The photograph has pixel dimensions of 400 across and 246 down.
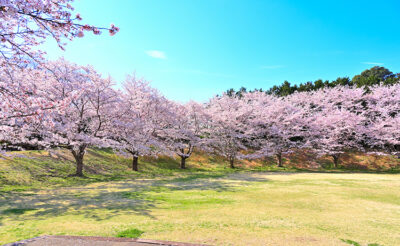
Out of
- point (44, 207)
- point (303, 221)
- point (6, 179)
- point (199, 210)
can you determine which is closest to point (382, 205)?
point (303, 221)

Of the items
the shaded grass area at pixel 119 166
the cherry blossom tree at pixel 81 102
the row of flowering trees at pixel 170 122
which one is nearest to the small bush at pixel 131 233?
the row of flowering trees at pixel 170 122

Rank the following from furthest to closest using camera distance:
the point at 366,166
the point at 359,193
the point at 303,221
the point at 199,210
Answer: the point at 366,166
the point at 359,193
the point at 199,210
the point at 303,221

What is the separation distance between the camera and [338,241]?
5.08m

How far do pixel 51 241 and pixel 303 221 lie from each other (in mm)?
6552

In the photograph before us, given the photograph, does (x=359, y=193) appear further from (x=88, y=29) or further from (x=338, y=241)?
(x=88, y=29)

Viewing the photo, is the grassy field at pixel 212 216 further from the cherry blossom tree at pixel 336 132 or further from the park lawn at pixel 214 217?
the cherry blossom tree at pixel 336 132

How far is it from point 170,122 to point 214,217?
1805cm

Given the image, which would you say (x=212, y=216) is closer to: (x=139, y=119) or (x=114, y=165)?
(x=139, y=119)

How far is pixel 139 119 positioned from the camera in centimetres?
2028

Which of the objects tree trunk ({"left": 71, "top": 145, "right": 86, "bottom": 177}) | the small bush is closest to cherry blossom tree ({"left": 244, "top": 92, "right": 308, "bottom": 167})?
tree trunk ({"left": 71, "top": 145, "right": 86, "bottom": 177})

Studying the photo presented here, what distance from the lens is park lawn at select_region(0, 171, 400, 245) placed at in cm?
534

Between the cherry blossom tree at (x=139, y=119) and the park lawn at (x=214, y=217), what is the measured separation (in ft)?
28.8

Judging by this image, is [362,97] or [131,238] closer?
[131,238]

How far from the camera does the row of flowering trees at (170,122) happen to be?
1559 centimetres
